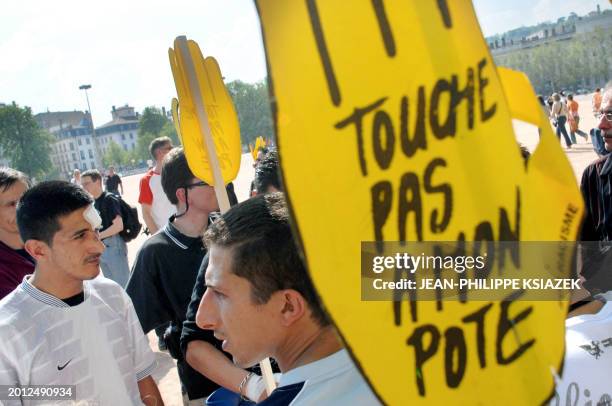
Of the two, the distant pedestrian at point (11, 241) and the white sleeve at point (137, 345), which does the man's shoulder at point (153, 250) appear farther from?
the distant pedestrian at point (11, 241)

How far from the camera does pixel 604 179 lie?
2.51 meters

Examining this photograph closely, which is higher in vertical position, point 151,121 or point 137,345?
point 151,121

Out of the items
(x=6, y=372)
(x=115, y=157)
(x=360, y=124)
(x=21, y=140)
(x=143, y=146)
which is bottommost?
(x=6, y=372)

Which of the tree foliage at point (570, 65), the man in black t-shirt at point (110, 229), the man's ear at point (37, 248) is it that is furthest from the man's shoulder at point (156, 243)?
the tree foliage at point (570, 65)

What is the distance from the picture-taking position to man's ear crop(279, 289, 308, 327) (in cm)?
113

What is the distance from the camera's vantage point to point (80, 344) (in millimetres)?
1931

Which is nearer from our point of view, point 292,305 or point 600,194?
point 292,305

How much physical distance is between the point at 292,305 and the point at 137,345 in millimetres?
1224

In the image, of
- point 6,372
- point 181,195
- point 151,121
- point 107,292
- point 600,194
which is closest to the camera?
point 6,372

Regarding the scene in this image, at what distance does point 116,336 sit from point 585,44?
69.6 meters

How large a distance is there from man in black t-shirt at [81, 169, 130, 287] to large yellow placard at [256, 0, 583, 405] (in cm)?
486

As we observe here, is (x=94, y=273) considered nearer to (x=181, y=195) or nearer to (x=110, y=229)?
(x=181, y=195)

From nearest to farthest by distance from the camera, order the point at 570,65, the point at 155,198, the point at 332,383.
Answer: the point at 332,383 → the point at 155,198 → the point at 570,65

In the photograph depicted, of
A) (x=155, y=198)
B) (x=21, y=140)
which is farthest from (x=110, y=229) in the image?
(x=21, y=140)
